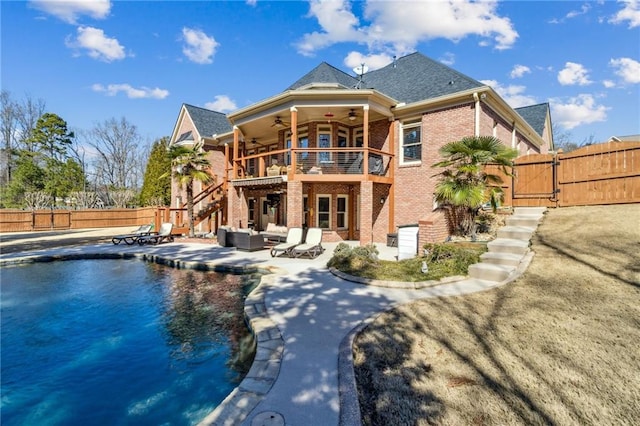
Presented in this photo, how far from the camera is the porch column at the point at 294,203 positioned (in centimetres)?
1298

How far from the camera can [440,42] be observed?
59.0 ft

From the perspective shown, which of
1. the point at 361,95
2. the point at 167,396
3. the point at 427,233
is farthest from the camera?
the point at 361,95

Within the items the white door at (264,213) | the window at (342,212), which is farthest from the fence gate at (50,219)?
the window at (342,212)

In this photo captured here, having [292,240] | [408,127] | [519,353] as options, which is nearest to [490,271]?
[519,353]

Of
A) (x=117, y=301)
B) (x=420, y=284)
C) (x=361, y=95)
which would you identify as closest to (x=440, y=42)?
(x=361, y=95)

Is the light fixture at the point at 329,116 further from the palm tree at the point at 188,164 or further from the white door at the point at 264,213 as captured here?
the palm tree at the point at 188,164

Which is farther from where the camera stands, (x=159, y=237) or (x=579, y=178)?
(x=159, y=237)

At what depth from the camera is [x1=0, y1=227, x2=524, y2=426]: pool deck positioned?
8.96ft

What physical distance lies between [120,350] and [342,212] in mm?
11668

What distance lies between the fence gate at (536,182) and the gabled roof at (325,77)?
9259mm

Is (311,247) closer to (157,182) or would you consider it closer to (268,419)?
(268,419)

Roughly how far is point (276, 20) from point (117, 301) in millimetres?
15122

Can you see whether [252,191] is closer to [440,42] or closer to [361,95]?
[361,95]

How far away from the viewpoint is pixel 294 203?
42.8 ft
